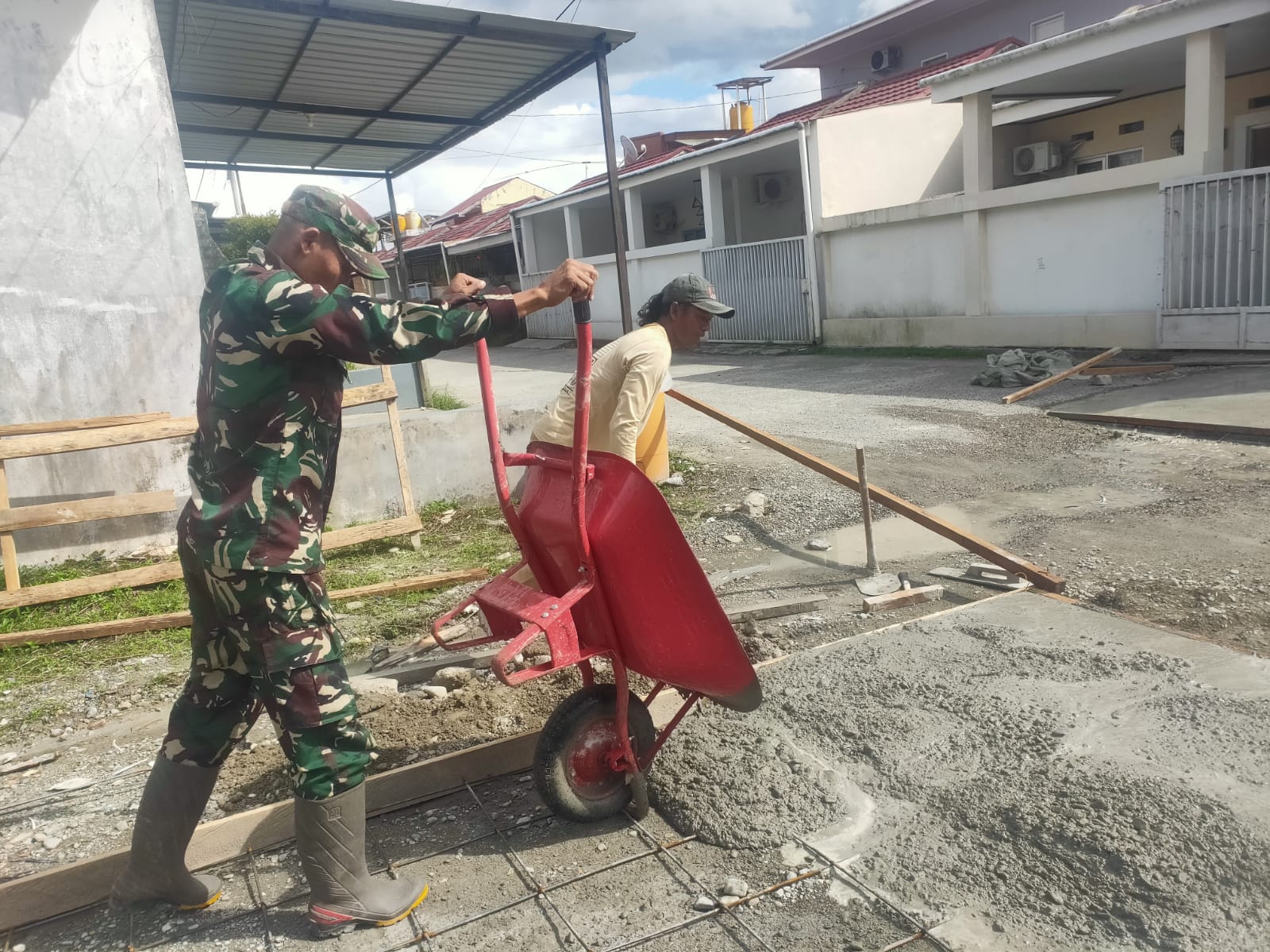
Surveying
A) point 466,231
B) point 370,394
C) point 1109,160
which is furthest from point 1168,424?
point 466,231

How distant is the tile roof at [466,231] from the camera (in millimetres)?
27172

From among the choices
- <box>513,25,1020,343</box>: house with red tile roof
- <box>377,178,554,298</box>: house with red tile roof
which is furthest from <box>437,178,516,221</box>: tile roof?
<box>513,25,1020,343</box>: house with red tile roof

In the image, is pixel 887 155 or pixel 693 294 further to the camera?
pixel 887 155

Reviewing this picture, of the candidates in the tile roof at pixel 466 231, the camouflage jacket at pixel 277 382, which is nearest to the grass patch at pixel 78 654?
the camouflage jacket at pixel 277 382

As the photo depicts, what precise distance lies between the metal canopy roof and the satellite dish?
51.0 feet

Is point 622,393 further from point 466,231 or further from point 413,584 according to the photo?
point 466,231

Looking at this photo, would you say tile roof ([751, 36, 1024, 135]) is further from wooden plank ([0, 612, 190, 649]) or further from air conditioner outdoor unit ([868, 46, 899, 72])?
wooden plank ([0, 612, 190, 649])

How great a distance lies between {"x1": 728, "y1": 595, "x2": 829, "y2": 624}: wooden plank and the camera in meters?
4.40

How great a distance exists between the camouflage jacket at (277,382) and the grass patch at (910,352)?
11.7 m

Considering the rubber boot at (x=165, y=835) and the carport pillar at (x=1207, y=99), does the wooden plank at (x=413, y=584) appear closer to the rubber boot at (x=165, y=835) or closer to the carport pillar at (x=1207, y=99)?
the rubber boot at (x=165, y=835)

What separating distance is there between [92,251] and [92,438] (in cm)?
131

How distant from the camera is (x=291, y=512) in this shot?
227 cm

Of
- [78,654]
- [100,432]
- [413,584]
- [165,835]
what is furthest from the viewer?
[413,584]

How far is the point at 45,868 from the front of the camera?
280cm
